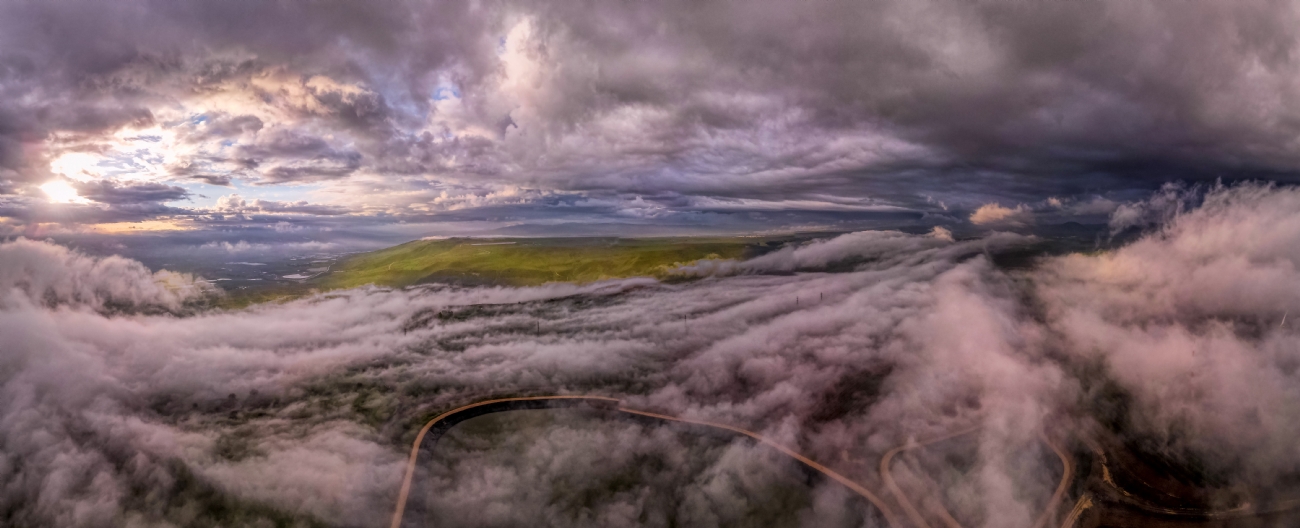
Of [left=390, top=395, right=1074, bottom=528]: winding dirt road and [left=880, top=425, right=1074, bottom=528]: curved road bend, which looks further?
[left=390, top=395, right=1074, bottom=528]: winding dirt road

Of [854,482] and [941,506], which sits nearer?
[941,506]

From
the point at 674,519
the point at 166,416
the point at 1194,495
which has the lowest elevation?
the point at 674,519

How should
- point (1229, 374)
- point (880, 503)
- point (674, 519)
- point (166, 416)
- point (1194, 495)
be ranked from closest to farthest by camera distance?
1. point (1194, 495)
2. point (880, 503)
3. point (674, 519)
4. point (1229, 374)
5. point (166, 416)

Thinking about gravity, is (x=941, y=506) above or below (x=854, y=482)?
above

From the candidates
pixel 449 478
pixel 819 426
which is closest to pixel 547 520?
pixel 449 478

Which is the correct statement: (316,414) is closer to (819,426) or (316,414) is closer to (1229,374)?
(819,426)

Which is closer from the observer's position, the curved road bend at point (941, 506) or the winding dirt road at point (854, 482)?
the curved road bend at point (941, 506)

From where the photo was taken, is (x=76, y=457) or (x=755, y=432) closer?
(x=76, y=457)

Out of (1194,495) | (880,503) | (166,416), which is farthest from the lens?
(166,416)
